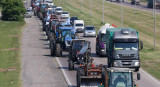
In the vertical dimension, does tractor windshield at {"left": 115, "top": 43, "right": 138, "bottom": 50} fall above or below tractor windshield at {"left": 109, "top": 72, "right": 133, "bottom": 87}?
below

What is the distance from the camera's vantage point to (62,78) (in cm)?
3819

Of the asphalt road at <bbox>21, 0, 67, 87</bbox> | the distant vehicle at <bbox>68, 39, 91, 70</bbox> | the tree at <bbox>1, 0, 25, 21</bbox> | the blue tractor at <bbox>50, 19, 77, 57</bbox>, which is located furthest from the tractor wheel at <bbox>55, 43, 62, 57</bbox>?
the tree at <bbox>1, 0, 25, 21</bbox>

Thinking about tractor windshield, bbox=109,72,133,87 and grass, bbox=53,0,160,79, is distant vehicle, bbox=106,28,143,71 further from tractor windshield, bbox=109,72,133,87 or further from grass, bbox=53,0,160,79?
tractor windshield, bbox=109,72,133,87

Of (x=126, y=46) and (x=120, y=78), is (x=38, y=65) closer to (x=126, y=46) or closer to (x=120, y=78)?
(x=126, y=46)

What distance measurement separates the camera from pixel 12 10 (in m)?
102

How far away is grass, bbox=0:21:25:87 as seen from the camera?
37691 millimetres

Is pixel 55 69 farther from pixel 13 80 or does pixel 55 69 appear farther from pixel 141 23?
pixel 141 23

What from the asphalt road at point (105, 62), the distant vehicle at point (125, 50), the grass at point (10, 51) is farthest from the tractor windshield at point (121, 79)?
the distant vehicle at point (125, 50)

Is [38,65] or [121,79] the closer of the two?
[121,79]

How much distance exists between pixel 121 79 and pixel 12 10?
80.7 meters

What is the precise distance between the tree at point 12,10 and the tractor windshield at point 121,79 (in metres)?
79.6

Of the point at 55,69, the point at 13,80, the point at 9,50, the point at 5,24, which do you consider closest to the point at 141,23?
the point at 5,24

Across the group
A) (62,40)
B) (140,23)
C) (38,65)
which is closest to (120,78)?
(38,65)

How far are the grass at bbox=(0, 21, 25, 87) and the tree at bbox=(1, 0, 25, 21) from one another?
15.9ft
